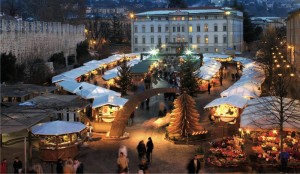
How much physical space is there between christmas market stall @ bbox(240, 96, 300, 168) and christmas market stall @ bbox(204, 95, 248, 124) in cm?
275

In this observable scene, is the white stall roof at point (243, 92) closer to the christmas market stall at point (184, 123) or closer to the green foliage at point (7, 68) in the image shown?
the christmas market stall at point (184, 123)

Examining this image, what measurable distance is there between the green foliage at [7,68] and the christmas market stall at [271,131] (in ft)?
55.3

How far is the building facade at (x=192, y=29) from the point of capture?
69.8 metres

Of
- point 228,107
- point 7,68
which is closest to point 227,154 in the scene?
point 228,107

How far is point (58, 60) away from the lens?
145 ft

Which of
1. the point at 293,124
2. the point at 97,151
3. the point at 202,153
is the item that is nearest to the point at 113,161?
the point at 97,151

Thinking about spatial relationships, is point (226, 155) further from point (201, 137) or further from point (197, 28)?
point (197, 28)

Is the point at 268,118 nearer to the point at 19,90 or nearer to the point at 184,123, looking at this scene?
the point at 184,123

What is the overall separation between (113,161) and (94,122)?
5.13 m

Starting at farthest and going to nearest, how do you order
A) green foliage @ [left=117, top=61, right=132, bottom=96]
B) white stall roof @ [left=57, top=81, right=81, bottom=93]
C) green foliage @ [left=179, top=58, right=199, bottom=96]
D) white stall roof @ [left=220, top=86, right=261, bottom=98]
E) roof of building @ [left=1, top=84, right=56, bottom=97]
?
green foliage @ [left=117, top=61, right=132, bottom=96], green foliage @ [left=179, top=58, right=199, bottom=96], white stall roof @ [left=57, top=81, right=81, bottom=93], roof of building @ [left=1, top=84, right=56, bottom=97], white stall roof @ [left=220, top=86, right=261, bottom=98]

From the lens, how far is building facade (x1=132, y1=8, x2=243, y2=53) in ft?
229

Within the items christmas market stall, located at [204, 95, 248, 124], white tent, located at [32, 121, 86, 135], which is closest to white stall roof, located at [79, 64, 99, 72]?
christmas market stall, located at [204, 95, 248, 124]

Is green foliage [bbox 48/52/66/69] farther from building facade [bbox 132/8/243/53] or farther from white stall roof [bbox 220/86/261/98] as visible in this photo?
building facade [bbox 132/8/243/53]

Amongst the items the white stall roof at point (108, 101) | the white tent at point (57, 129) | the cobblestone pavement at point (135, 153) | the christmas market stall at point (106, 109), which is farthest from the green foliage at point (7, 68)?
the white tent at point (57, 129)
